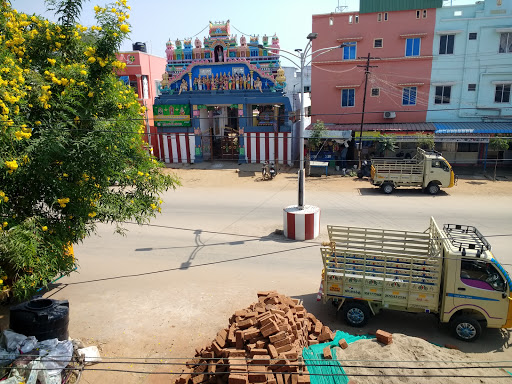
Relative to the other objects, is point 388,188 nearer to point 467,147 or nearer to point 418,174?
point 418,174

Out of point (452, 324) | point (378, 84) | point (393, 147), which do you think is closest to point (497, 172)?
point (393, 147)

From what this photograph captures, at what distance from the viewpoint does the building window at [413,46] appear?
28.2 m

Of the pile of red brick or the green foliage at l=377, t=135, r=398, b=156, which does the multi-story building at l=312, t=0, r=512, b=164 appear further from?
the pile of red brick

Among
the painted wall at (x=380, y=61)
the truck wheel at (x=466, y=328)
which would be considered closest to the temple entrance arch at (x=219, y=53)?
the painted wall at (x=380, y=61)

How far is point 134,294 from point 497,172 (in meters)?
26.7

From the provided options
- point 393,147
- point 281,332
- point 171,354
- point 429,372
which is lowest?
point 171,354

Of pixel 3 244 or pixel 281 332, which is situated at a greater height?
pixel 3 244

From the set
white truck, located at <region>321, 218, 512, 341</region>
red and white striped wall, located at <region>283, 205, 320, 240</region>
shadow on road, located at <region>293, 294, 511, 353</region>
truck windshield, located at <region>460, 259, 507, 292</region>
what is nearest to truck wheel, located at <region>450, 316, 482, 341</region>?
white truck, located at <region>321, 218, 512, 341</region>

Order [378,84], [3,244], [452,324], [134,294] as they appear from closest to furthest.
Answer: [3,244] → [452,324] → [134,294] → [378,84]

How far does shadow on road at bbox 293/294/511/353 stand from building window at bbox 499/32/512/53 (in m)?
25.2

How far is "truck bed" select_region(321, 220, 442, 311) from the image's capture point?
27.7ft

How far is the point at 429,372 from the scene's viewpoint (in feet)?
22.1

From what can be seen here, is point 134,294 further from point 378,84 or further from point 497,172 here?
point 497,172

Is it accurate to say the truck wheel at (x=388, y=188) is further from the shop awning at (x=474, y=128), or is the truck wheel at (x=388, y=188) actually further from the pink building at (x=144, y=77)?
the pink building at (x=144, y=77)
